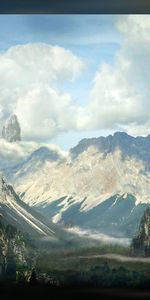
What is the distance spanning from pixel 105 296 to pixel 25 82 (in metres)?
2.08

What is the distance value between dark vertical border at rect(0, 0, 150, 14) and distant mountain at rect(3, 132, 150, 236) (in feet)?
3.76

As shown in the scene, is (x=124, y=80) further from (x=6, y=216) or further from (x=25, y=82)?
(x=6, y=216)

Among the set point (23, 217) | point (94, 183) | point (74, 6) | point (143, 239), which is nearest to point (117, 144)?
point (94, 183)

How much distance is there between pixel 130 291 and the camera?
4695 millimetres

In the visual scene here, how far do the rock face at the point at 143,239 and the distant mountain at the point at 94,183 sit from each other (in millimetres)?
52

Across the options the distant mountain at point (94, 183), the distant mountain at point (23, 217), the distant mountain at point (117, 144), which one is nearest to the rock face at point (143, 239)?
the distant mountain at point (94, 183)

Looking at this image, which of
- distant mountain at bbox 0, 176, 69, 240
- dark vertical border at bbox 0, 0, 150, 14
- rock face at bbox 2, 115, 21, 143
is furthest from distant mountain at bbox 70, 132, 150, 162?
dark vertical border at bbox 0, 0, 150, 14

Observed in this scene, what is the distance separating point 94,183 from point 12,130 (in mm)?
948

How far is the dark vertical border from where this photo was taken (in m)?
4.54

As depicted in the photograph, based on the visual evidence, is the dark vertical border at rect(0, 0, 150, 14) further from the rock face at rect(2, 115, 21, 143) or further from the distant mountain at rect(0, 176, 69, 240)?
the distant mountain at rect(0, 176, 69, 240)

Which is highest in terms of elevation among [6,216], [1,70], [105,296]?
[1,70]

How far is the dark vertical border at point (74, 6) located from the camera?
454 cm

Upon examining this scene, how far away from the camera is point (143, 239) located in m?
5.10

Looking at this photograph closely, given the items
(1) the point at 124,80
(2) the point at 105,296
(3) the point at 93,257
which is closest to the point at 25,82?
(1) the point at 124,80
